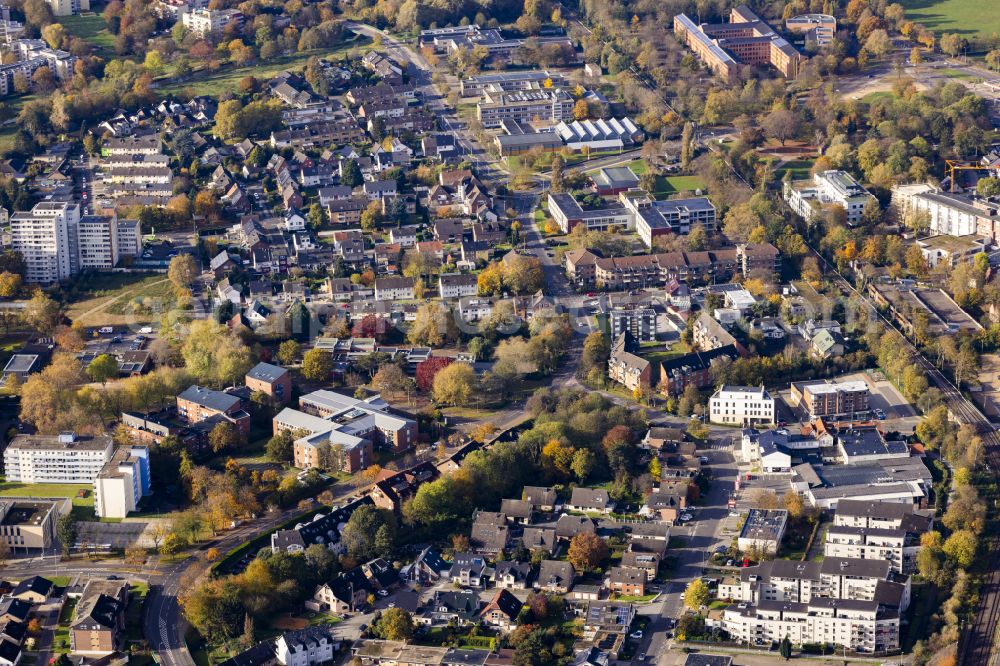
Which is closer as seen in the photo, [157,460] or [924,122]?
[157,460]

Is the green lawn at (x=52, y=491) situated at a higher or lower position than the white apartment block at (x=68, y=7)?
lower

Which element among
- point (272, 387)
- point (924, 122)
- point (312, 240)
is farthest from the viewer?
point (924, 122)

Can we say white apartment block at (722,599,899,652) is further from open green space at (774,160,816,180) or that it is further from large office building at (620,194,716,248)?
open green space at (774,160,816,180)

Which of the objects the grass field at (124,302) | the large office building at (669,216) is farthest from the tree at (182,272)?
the large office building at (669,216)

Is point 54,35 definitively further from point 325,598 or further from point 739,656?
point 739,656

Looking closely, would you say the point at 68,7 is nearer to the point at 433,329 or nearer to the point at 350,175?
the point at 350,175

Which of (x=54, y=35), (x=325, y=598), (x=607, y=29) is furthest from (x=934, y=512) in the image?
(x=54, y=35)

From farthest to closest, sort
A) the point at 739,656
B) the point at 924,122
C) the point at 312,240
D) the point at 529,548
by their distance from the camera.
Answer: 1. the point at 924,122
2. the point at 312,240
3. the point at 529,548
4. the point at 739,656

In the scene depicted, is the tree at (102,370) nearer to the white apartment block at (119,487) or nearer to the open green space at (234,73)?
the white apartment block at (119,487)
